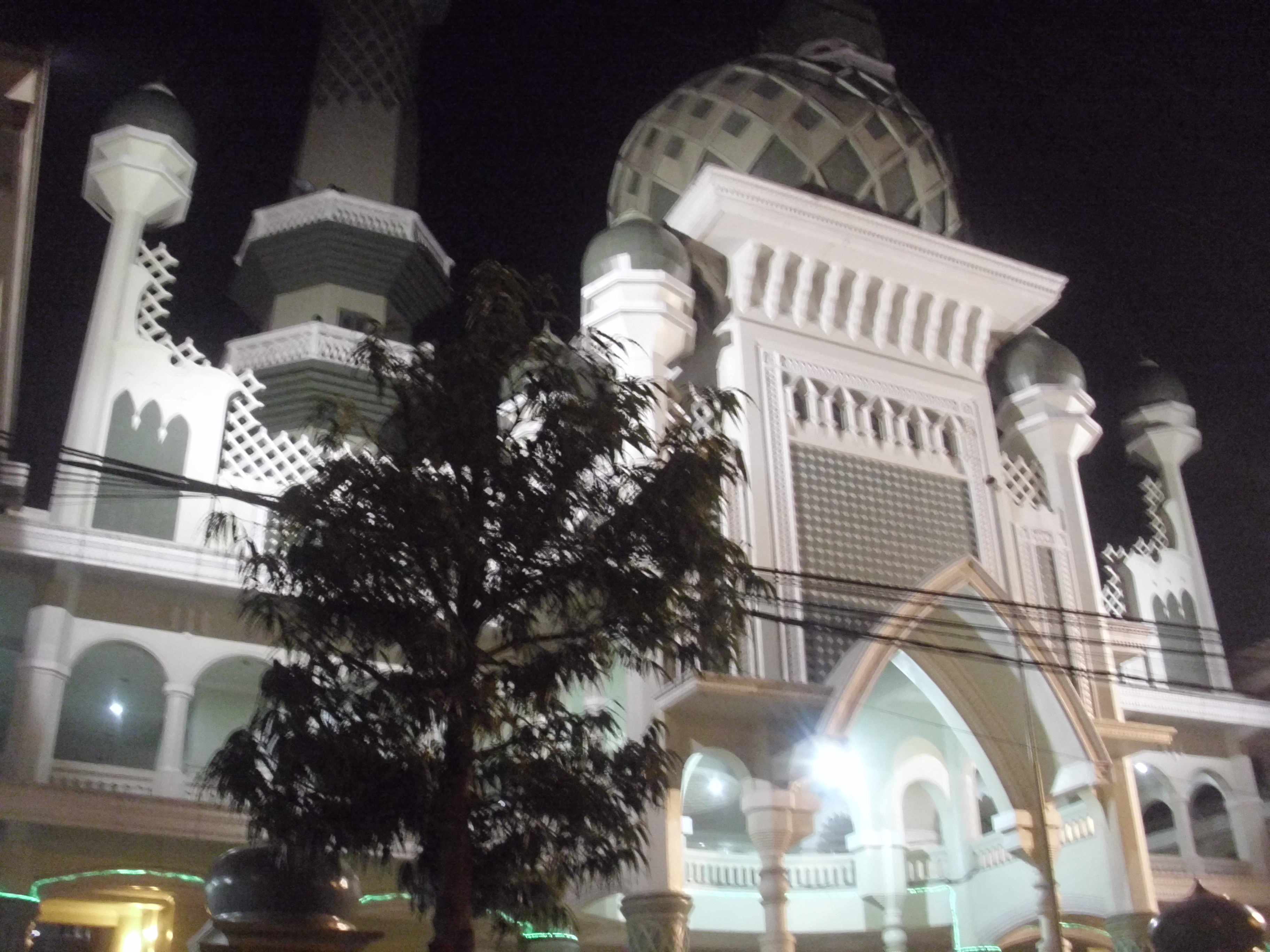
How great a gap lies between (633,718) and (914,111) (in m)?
9.66

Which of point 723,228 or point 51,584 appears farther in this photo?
point 723,228

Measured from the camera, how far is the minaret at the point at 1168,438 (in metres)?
17.5

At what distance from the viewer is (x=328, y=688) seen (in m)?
6.49

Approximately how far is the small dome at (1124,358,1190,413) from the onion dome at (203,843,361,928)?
14964mm

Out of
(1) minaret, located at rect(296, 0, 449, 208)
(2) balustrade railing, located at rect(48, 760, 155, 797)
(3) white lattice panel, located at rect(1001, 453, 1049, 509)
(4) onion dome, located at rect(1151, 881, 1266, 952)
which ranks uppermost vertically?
(1) minaret, located at rect(296, 0, 449, 208)

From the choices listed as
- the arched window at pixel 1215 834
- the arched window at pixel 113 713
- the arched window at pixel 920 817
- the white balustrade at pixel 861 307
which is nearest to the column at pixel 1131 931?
the arched window at pixel 920 817

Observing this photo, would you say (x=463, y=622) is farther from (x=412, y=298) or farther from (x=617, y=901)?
(x=412, y=298)

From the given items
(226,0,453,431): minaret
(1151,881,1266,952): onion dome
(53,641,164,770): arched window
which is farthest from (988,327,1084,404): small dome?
(53,641,164,770): arched window

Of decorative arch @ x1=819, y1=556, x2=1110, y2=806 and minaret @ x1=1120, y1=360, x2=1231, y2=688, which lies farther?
minaret @ x1=1120, y1=360, x2=1231, y2=688

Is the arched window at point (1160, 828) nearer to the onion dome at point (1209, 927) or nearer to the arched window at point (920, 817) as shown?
the arched window at point (920, 817)

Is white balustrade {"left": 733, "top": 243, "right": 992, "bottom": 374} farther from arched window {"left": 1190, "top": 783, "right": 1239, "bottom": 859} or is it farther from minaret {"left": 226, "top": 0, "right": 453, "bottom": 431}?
arched window {"left": 1190, "top": 783, "right": 1239, "bottom": 859}

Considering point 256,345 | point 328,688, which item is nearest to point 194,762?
point 256,345

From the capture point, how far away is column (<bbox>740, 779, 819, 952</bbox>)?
10656 mm

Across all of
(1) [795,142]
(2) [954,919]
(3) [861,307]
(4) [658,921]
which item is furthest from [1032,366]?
(4) [658,921]
